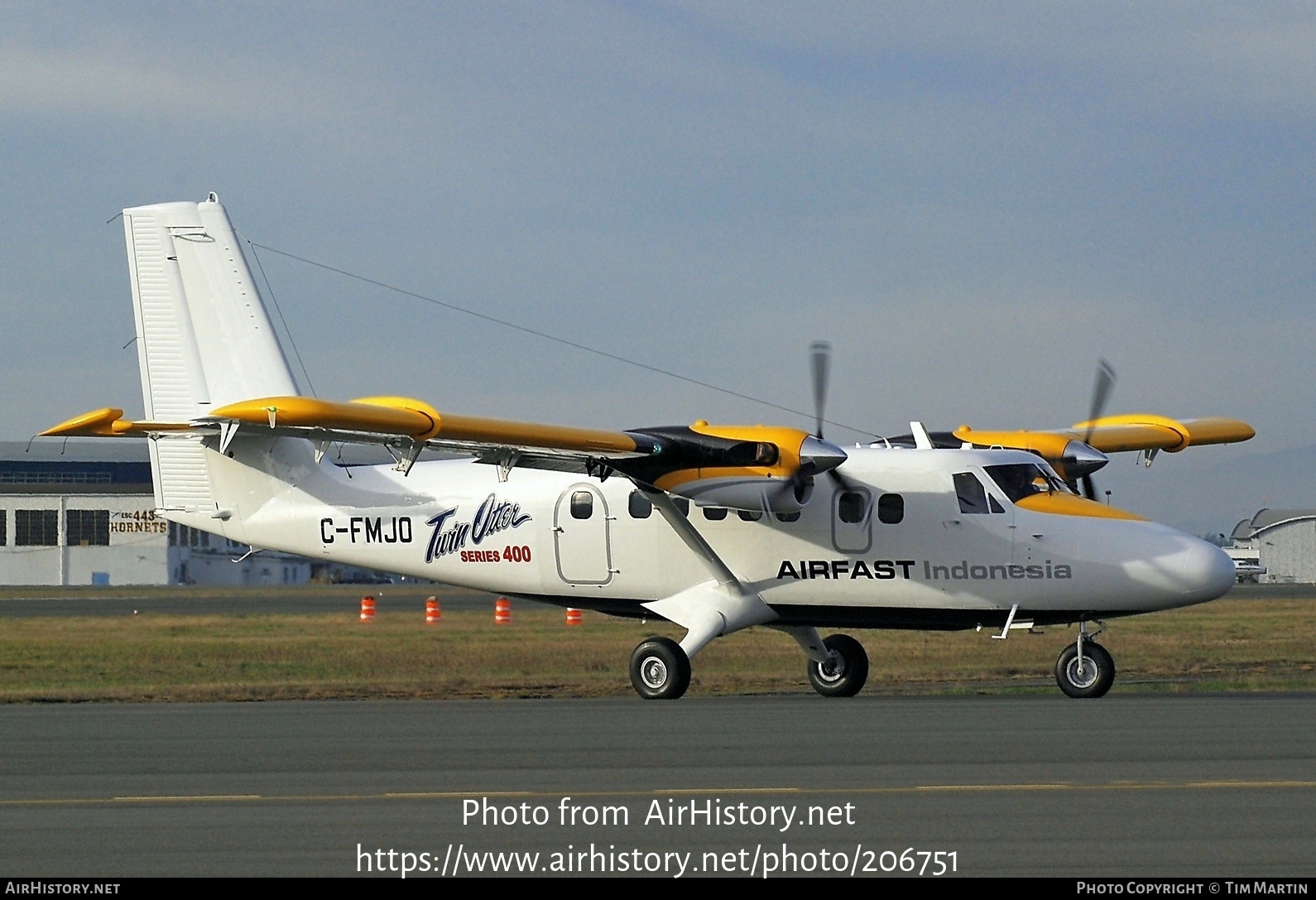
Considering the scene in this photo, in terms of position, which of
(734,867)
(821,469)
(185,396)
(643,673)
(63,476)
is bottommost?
(734,867)

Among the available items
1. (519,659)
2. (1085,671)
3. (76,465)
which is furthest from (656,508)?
(76,465)

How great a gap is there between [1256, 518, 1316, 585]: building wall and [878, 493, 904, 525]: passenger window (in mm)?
100149

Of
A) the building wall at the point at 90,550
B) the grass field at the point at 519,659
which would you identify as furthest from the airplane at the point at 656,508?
the building wall at the point at 90,550

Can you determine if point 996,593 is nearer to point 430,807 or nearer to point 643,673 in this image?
point 643,673

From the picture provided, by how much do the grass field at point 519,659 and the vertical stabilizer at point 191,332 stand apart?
326 centimetres

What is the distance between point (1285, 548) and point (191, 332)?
108 metres

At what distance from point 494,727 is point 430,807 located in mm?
5714

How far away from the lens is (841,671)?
21.5m

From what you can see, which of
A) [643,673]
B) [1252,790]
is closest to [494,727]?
[643,673]

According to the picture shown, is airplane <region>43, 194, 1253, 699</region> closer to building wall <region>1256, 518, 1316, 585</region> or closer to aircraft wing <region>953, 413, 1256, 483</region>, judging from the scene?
aircraft wing <region>953, 413, 1256, 483</region>

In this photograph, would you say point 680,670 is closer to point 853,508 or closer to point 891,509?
point 853,508

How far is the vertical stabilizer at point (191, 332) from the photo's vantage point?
22609mm

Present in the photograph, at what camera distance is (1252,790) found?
10930mm

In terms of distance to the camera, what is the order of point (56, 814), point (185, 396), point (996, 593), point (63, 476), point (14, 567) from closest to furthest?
1. point (56, 814)
2. point (996, 593)
3. point (185, 396)
4. point (14, 567)
5. point (63, 476)
